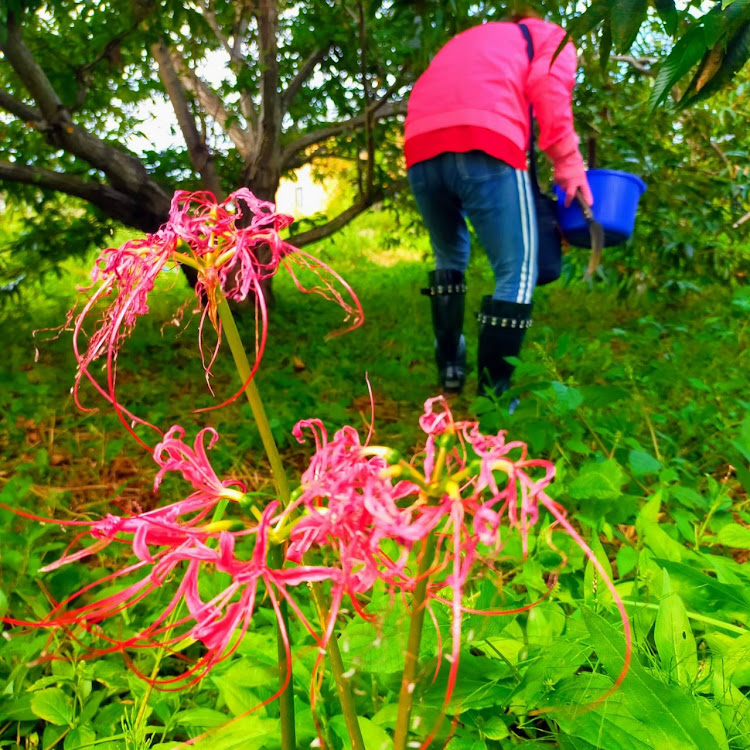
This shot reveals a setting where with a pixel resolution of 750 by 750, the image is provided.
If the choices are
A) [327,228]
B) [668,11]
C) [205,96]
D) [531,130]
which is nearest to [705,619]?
[668,11]

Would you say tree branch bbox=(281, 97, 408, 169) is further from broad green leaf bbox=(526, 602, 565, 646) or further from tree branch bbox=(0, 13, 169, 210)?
broad green leaf bbox=(526, 602, 565, 646)

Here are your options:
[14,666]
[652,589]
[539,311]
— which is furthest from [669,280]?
[14,666]

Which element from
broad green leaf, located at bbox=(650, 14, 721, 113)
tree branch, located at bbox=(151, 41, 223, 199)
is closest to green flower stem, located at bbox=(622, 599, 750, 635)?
broad green leaf, located at bbox=(650, 14, 721, 113)

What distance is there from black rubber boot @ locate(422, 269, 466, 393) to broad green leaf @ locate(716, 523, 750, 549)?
6.03ft

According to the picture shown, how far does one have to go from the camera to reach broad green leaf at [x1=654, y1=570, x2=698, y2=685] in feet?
2.50

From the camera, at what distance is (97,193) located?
→ 342cm

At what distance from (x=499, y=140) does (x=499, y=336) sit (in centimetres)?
68

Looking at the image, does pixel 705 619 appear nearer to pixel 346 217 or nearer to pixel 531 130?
pixel 531 130

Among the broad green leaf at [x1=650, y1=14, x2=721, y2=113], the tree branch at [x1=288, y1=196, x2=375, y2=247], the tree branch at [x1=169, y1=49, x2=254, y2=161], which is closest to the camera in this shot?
the broad green leaf at [x1=650, y1=14, x2=721, y2=113]

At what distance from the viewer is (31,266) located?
363cm

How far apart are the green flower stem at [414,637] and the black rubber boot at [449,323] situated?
7.93ft

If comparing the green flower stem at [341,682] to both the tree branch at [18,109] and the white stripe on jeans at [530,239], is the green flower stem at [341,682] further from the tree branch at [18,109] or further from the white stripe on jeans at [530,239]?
the tree branch at [18,109]

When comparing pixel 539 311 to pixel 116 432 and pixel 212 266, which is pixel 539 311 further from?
pixel 212 266

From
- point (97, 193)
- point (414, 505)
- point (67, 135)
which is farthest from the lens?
point (97, 193)
